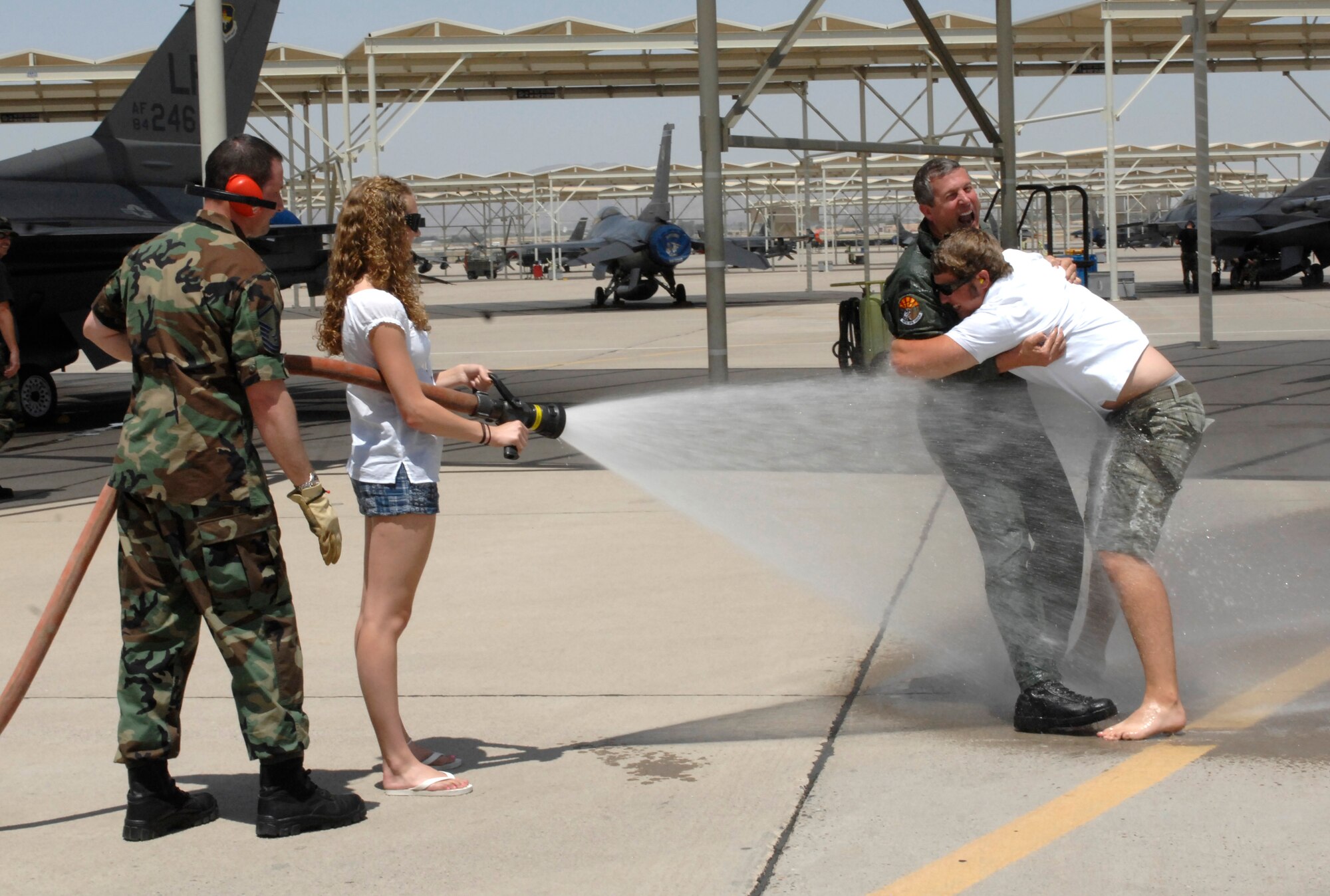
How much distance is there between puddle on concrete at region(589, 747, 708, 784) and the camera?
154 inches

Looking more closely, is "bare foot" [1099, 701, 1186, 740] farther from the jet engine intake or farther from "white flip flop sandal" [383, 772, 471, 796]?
the jet engine intake

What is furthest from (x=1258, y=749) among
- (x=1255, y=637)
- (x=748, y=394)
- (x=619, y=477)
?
(x=619, y=477)

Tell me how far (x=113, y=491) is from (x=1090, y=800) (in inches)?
106

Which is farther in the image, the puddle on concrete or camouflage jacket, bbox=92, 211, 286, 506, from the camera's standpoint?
the puddle on concrete

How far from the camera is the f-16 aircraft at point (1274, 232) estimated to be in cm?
2903

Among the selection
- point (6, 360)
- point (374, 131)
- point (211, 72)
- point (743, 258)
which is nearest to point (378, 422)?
point (211, 72)

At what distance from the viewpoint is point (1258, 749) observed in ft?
12.9

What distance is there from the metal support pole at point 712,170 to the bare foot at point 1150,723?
4.96 metres

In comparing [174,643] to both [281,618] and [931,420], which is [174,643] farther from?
[931,420]

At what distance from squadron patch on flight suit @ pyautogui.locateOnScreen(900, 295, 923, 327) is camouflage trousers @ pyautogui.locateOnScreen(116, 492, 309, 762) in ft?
6.74

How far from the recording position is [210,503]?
135 inches

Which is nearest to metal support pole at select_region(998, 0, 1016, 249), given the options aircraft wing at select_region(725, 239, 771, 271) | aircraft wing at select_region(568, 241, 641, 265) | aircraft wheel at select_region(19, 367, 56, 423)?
aircraft wheel at select_region(19, 367, 56, 423)

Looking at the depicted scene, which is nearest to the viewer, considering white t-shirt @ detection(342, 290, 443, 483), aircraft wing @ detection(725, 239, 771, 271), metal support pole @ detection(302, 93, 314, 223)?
white t-shirt @ detection(342, 290, 443, 483)

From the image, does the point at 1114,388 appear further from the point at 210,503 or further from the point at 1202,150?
the point at 1202,150
